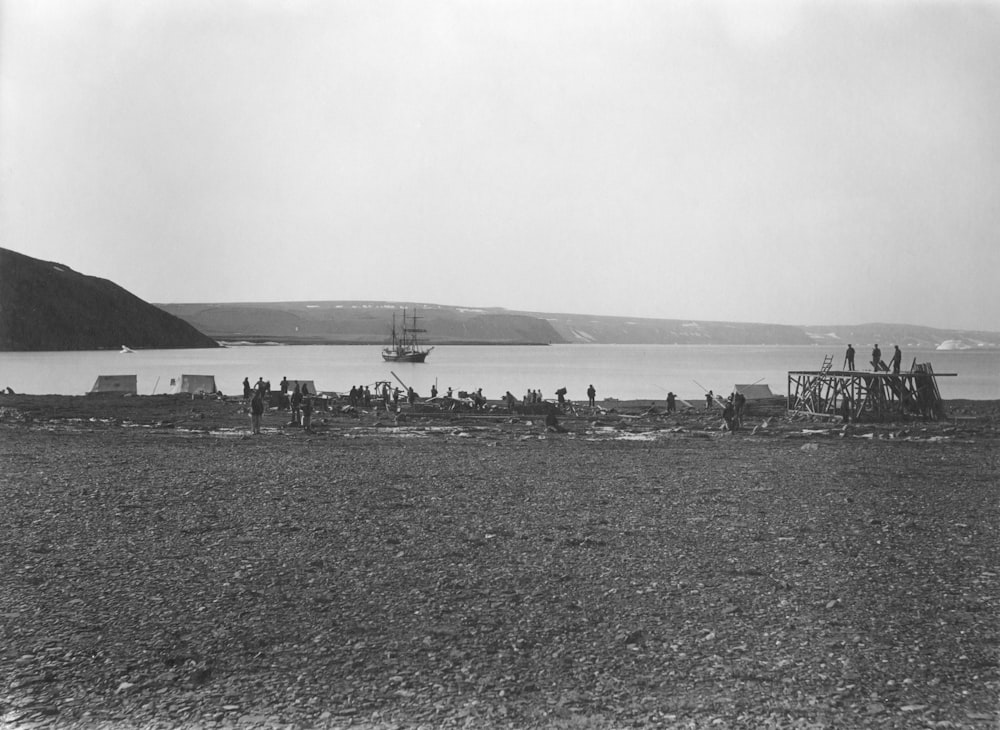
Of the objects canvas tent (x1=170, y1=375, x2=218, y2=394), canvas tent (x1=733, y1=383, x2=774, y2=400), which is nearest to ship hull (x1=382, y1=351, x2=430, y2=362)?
canvas tent (x1=170, y1=375, x2=218, y2=394)

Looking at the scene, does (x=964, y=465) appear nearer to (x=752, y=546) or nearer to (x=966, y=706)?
(x=752, y=546)

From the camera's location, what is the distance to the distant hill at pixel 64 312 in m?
141

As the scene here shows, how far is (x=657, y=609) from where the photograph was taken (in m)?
7.45

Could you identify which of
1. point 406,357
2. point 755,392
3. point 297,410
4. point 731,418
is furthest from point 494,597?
point 406,357

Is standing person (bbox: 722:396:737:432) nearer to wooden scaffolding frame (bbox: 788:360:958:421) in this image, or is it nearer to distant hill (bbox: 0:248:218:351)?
wooden scaffolding frame (bbox: 788:360:958:421)

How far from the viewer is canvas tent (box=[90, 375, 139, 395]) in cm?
4762

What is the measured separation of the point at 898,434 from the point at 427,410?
19156 mm

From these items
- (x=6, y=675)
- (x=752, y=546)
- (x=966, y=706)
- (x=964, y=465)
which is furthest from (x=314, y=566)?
(x=964, y=465)

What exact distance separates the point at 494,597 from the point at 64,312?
6612 inches

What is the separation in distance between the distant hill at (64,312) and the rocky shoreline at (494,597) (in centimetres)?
13857

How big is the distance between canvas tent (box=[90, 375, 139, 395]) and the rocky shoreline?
33.2 metres

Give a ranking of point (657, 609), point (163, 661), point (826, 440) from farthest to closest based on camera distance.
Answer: point (826, 440), point (657, 609), point (163, 661)

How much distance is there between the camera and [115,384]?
4822 centimetres

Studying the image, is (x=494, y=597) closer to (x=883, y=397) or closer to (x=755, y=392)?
(x=883, y=397)
